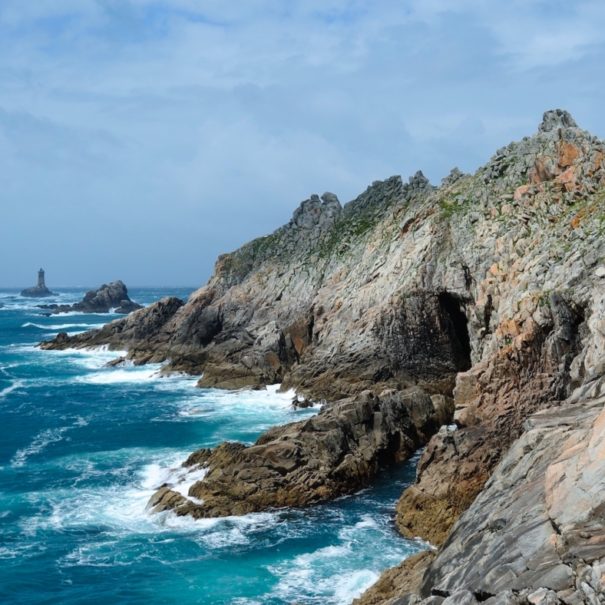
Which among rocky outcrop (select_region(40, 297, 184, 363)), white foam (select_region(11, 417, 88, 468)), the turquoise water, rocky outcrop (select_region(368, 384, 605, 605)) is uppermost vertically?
rocky outcrop (select_region(40, 297, 184, 363))

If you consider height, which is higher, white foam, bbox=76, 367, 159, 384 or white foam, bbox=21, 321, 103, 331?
white foam, bbox=21, 321, 103, 331

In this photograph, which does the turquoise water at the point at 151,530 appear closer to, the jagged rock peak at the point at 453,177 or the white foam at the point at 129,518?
the white foam at the point at 129,518

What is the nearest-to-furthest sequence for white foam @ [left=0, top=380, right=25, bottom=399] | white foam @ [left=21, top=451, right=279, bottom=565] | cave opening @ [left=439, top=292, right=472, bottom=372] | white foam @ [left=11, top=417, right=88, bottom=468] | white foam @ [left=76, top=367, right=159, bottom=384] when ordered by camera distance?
white foam @ [left=21, top=451, right=279, bottom=565], white foam @ [left=11, top=417, right=88, bottom=468], cave opening @ [left=439, top=292, right=472, bottom=372], white foam @ [left=0, top=380, right=25, bottom=399], white foam @ [left=76, top=367, right=159, bottom=384]

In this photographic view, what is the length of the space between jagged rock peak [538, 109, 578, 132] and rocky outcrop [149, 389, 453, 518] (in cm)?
3528

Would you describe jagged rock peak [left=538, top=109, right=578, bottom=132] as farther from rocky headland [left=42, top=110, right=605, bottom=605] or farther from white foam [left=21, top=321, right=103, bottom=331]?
white foam [left=21, top=321, right=103, bottom=331]

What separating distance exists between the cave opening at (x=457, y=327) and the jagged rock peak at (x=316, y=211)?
34.9 metres

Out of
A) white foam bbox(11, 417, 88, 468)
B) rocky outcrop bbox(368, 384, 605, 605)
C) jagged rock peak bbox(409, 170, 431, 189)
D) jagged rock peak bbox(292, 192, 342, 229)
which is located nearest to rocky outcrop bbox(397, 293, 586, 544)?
rocky outcrop bbox(368, 384, 605, 605)

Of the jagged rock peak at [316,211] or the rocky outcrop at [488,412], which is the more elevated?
the jagged rock peak at [316,211]

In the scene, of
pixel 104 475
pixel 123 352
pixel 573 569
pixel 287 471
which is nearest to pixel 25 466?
pixel 104 475

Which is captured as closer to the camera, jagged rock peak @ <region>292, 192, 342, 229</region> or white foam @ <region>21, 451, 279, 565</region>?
white foam @ <region>21, 451, 279, 565</region>

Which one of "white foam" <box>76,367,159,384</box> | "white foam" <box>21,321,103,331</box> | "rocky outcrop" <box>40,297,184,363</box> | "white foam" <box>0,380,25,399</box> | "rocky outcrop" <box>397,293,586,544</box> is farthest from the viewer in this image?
"white foam" <box>21,321,103,331</box>

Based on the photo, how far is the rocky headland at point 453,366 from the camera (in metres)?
17.2

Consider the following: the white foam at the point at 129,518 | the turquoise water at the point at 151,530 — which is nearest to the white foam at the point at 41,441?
the turquoise water at the point at 151,530

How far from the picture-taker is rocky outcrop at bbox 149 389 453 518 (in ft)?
119
